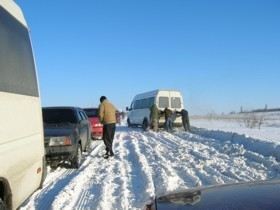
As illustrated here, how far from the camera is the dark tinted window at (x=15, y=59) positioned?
4734mm

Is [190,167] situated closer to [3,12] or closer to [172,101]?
[3,12]

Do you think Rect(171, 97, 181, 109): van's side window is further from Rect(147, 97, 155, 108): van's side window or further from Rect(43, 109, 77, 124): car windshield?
Rect(43, 109, 77, 124): car windshield

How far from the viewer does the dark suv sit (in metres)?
10.6

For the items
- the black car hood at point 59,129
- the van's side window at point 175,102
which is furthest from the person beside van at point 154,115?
the black car hood at point 59,129

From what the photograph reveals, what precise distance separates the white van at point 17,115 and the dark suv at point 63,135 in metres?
4.34

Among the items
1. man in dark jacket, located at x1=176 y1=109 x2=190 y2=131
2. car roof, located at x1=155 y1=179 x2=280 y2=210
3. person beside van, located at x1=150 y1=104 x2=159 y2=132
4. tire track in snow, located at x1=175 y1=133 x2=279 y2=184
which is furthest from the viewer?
person beside van, located at x1=150 y1=104 x2=159 y2=132

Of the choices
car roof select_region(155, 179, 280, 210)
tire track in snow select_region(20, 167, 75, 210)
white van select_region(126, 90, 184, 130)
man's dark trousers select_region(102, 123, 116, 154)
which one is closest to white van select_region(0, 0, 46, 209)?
tire track in snow select_region(20, 167, 75, 210)

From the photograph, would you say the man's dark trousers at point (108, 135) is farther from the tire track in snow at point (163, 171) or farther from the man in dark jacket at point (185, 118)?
the man in dark jacket at point (185, 118)

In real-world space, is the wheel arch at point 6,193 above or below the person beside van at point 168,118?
below

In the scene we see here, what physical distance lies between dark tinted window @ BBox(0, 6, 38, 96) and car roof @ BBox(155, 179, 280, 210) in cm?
209

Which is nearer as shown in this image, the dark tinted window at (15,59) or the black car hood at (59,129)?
the dark tinted window at (15,59)

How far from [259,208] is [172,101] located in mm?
24286

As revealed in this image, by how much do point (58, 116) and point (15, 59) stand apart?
298 inches

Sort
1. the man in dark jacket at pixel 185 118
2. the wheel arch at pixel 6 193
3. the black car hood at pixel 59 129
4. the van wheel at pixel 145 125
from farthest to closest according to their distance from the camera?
the van wheel at pixel 145 125 → the man in dark jacket at pixel 185 118 → the black car hood at pixel 59 129 → the wheel arch at pixel 6 193
